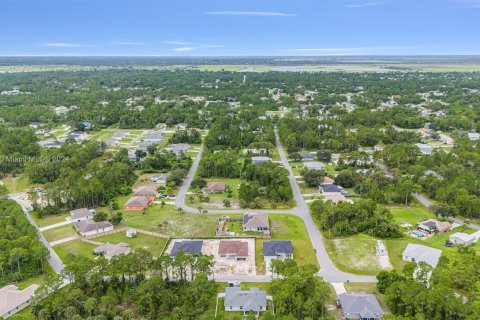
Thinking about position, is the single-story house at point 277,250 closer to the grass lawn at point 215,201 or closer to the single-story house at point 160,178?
the grass lawn at point 215,201

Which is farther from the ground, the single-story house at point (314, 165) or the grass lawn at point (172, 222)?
the single-story house at point (314, 165)

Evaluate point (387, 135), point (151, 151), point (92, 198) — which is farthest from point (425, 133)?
point (92, 198)

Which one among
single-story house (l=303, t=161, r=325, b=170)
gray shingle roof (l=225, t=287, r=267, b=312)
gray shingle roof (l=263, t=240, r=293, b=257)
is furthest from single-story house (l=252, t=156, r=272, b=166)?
gray shingle roof (l=225, t=287, r=267, b=312)

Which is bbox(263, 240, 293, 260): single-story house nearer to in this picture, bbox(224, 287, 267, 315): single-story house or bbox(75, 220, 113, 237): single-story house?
bbox(224, 287, 267, 315): single-story house

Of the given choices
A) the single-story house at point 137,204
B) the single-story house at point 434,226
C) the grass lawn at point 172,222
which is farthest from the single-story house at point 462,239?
the single-story house at point 137,204

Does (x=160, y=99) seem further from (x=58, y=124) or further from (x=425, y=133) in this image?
(x=425, y=133)
